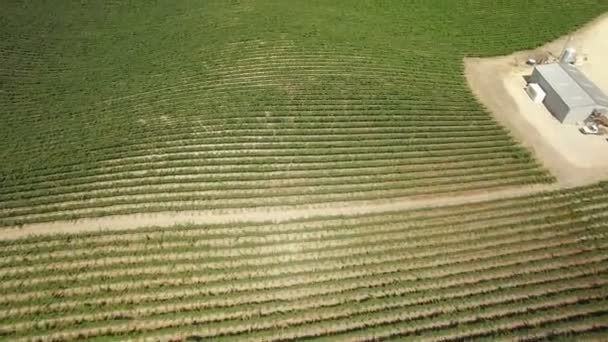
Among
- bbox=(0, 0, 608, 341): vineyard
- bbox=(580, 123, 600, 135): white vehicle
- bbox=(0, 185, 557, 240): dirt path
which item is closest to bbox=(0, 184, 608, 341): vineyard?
bbox=(0, 0, 608, 341): vineyard

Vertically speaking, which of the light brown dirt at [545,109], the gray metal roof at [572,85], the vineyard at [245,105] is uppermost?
the gray metal roof at [572,85]

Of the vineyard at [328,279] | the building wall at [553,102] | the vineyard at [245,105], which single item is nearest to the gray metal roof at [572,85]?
the building wall at [553,102]

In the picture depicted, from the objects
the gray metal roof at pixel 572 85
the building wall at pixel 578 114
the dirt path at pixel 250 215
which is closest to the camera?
the dirt path at pixel 250 215

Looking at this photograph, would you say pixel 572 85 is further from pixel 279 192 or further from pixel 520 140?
pixel 279 192

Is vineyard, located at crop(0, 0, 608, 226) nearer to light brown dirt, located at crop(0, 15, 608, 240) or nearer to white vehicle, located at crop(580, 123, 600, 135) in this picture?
light brown dirt, located at crop(0, 15, 608, 240)

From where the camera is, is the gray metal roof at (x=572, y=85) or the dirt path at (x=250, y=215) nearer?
the dirt path at (x=250, y=215)

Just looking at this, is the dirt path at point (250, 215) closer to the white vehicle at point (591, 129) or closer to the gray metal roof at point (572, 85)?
the white vehicle at point (591, 129)

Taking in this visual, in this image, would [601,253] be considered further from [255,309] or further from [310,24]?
[310,24]

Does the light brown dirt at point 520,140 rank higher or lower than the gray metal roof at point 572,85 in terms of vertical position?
lower
